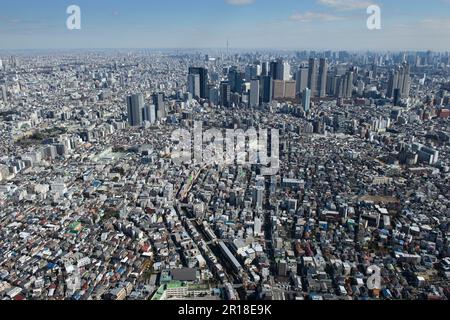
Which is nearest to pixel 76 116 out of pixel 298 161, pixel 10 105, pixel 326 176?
pixel 10 105

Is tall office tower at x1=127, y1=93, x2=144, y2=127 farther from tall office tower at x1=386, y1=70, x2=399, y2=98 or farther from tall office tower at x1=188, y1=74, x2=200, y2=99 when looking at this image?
tall office tower at x1=386, y1=70, x2=399, y2=98

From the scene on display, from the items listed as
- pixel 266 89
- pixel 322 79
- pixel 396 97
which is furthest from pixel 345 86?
pixel 266 89

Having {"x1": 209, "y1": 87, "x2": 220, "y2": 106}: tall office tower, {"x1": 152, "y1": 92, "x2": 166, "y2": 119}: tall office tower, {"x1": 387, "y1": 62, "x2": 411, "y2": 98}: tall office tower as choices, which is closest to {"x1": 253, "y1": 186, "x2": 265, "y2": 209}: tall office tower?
{"x1": 152, "y1": 92, "x2": 166, "y2": 119}: tall office tower

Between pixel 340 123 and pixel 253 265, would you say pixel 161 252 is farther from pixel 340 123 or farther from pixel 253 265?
pixel 340 123

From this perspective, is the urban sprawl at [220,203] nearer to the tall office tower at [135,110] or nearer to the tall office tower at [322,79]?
the tall office tower at [135,110]

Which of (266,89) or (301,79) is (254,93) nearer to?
(266,89)

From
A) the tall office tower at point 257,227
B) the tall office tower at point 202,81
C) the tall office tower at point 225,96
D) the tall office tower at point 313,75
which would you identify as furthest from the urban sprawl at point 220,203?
the tall office tower at point 313,75
